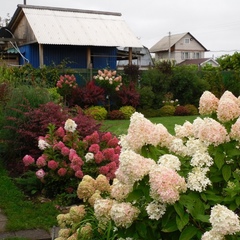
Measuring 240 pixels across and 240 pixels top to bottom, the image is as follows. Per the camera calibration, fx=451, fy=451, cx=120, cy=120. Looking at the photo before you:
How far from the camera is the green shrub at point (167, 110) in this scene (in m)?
18.0

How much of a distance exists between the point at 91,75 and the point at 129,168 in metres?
16.2

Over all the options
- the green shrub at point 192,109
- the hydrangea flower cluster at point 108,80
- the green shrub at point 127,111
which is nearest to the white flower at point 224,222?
the green shrub at point 127,111

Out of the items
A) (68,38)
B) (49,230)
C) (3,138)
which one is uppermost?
(68,38)

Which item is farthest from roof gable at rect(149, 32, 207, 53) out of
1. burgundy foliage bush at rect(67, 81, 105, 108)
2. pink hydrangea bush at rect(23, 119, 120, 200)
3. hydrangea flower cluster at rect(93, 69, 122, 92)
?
pink hydrangea bush at rect(23, 119, 120, 200)

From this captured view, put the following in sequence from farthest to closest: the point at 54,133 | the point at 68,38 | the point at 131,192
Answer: the point at 68,38 < the point at 54,133 < the point at 131,192

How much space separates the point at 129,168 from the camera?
2.57 meters

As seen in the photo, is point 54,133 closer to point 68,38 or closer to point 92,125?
point 92,125

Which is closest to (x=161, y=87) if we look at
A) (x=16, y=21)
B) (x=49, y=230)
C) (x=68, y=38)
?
(x=68, y=38)

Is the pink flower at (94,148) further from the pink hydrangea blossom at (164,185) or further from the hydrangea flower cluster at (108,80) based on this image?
the hydrangea flower cluster at (108,80)

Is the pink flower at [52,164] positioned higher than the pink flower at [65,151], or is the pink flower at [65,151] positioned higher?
the pink flower at [65,151]

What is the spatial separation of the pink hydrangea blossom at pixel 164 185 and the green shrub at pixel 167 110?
15471 mm

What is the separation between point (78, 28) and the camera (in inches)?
880

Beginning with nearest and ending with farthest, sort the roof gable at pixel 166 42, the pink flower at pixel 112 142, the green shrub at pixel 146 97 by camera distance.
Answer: the pink flower at pixel 112 142, the green shrub at pixel 146 97, the roof gable at pixel 166 42

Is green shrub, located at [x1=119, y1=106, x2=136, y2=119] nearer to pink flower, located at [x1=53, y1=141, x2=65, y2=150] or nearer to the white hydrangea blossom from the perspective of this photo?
pink flower, located at [x1=53, y1=141, x2=65, y2=150]
